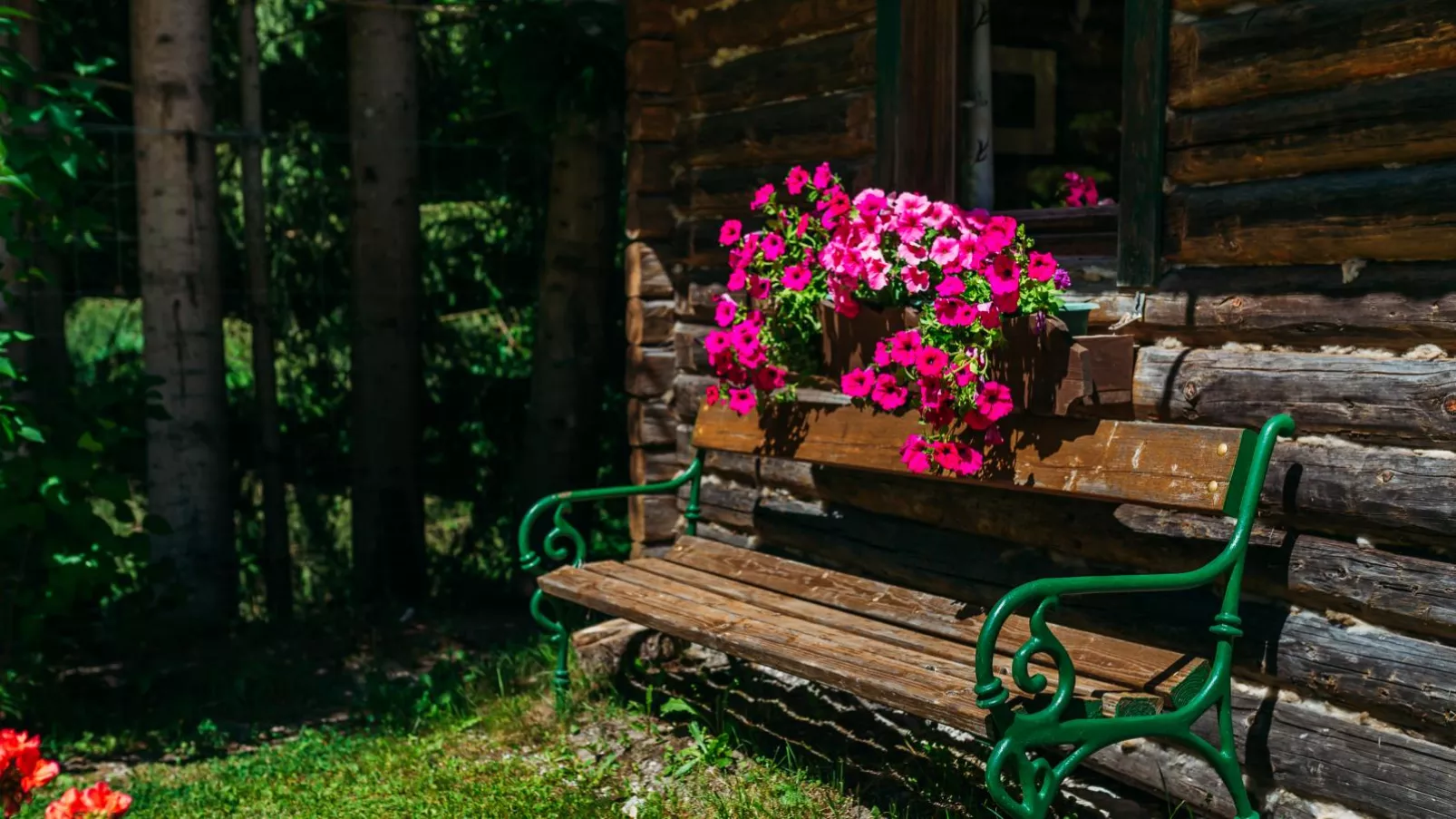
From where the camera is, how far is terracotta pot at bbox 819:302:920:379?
13.5 ft

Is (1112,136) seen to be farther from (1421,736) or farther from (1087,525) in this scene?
(1421,736)

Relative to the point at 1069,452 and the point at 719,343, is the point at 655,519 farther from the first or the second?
the point at 1069,452

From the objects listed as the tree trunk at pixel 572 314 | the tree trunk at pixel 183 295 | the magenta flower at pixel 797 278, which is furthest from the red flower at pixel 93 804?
the tree trunk at pixel 572 314

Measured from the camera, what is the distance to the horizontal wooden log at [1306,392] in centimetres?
317

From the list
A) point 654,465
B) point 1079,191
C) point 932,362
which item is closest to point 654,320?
point 654,465

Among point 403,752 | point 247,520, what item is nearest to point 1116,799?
point 403,752

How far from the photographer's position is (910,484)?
4.58 m

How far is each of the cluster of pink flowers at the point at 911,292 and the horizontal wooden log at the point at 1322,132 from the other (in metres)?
0.47

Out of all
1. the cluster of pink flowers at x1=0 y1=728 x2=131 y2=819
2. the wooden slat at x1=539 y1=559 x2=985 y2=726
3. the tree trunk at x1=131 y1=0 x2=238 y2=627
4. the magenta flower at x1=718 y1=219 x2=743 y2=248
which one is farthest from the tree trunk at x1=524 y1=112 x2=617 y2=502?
the cluster of pink flowers at x1=0 y1=728 x2=131 y2=819

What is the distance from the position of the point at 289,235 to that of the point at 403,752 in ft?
11.1

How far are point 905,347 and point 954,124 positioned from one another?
93cm

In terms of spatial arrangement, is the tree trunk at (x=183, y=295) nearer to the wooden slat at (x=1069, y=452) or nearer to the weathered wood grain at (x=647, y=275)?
the weathered wood grain at (x=647, y=275)

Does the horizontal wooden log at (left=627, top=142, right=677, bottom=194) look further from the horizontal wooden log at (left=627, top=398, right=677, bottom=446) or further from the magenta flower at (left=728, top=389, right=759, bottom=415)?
the magenta flower at (left=728, top=389, right=759, bottom=415)

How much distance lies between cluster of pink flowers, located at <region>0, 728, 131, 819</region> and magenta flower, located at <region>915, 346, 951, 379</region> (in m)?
2.21
